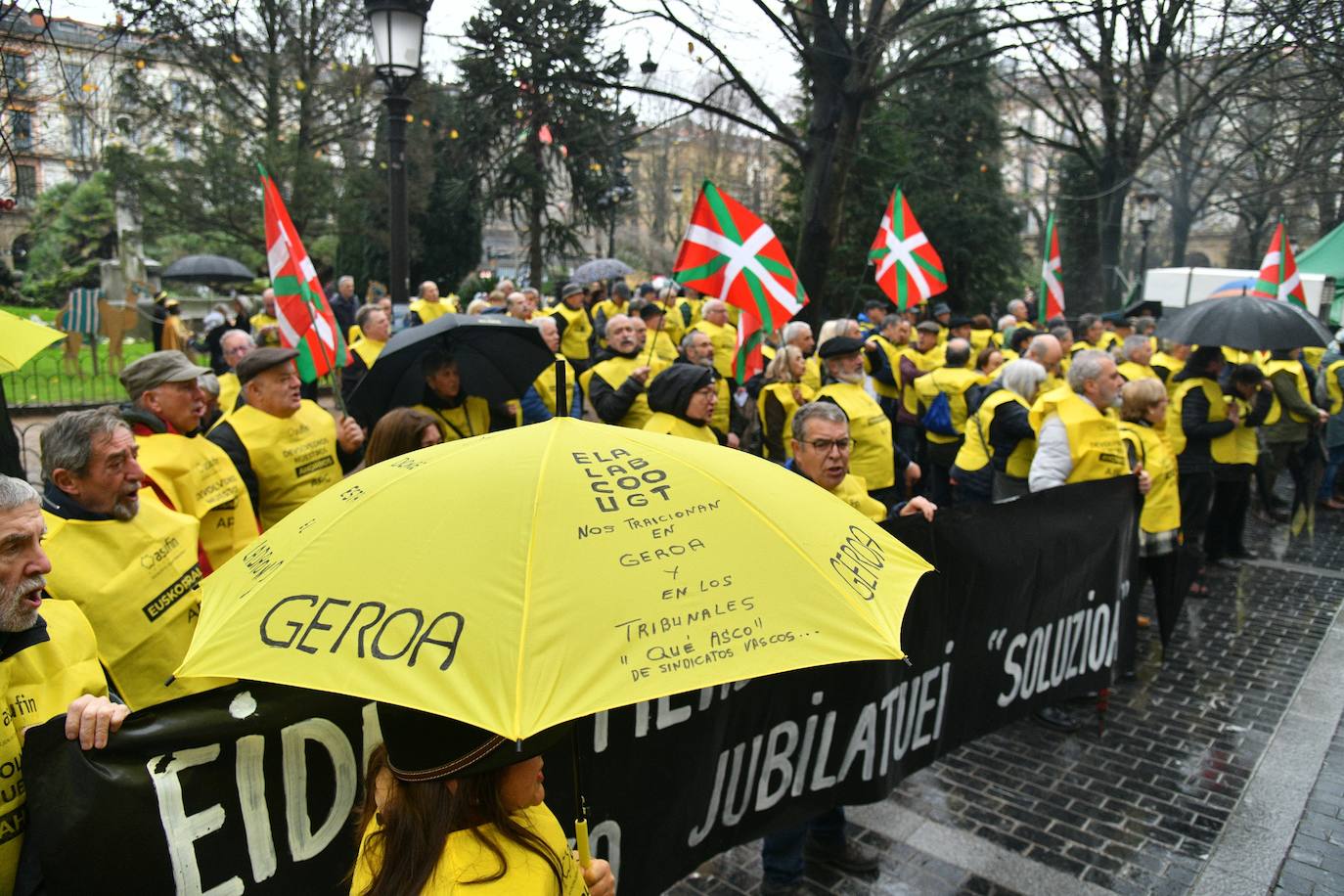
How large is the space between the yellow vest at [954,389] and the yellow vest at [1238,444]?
6.60ft

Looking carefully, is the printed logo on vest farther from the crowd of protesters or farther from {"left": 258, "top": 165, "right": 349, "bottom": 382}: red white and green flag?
{"left": 258, "top": 165, "right": 349, "bottom": 382}: red white and green flag

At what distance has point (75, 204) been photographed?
3472 cm

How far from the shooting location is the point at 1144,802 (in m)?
4.82

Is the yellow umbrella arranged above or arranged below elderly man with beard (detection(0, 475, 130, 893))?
above

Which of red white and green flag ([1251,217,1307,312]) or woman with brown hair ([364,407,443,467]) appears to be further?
red white and green flag ([1251,217,1307,312])

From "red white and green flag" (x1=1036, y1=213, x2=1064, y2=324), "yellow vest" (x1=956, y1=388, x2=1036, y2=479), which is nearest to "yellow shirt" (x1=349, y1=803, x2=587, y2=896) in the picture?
"yellow vest" (x1=956, y1=388, x2=1036, y2=479)

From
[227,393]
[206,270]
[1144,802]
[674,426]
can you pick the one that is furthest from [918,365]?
[206,270]

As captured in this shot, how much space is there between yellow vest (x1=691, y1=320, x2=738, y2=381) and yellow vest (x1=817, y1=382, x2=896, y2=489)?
4282 millimetres

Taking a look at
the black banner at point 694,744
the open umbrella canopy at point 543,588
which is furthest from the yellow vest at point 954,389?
the open umbrella canopy at point 543,588

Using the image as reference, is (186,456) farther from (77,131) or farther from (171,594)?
(77,131)

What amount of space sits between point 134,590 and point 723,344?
27.1ft

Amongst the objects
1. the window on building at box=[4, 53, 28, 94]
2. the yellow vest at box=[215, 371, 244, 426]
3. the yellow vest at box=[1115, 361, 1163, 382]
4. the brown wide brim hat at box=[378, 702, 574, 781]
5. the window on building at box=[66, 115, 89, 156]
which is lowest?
the yellow vest at box=[215, 371, 244, 426]

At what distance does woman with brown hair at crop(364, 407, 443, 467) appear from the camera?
14.7ft

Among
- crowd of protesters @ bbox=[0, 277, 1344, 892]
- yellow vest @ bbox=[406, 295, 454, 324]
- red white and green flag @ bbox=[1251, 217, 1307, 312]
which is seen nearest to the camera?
crowd of protesters @ bbox=[0, 277, 1344, 892]
